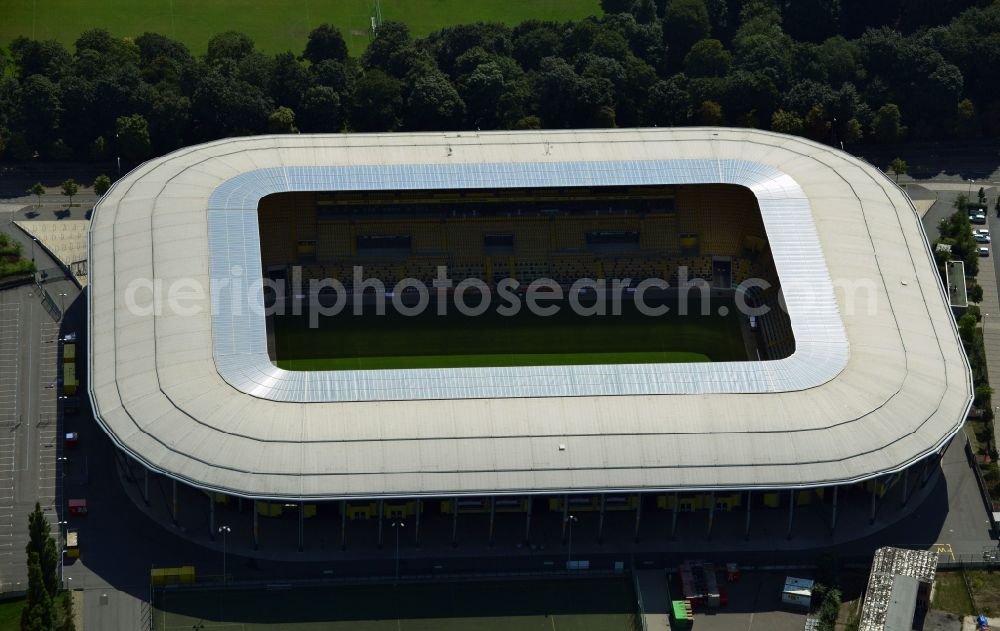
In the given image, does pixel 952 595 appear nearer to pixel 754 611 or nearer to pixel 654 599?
pixel 754 611

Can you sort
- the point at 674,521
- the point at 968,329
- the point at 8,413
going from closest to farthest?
the point at 674,521 < the point at 8,413 < the point at 968,329

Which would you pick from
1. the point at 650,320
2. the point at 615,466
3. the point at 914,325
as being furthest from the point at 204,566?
the point at 914,325

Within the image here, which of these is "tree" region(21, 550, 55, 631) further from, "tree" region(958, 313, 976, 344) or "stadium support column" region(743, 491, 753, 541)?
"tree" region(958, 313, 976, 344)

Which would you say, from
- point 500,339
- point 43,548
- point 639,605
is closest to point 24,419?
A: point 43,548

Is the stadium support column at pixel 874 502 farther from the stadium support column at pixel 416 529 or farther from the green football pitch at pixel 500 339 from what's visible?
the stadium support column at pixel 416 529

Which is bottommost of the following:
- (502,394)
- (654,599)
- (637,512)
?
(654,599)

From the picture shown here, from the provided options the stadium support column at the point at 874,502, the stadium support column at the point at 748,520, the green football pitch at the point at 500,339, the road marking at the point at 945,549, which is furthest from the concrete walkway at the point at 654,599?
the green football pitch at the point at 500,339
